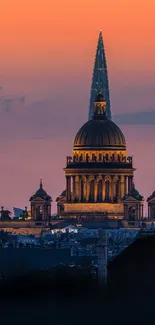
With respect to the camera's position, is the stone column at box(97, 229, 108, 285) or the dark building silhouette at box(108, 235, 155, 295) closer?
the dark building silhouette at box(108, 235, 155, 295)

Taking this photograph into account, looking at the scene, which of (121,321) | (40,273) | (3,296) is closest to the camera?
(121,321)

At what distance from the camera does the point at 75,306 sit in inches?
2176

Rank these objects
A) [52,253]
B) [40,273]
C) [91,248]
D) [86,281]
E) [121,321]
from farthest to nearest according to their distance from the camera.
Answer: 1. [91,248]
2. [52,253]
3. [40,273]
4. [86,281]
5. [121,321]

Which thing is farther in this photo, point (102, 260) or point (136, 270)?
point (102, 260)

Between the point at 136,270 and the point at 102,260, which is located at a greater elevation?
the point at 102,260

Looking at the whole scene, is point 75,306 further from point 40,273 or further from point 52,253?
point 52,253

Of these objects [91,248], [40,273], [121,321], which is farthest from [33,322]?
[91,248]

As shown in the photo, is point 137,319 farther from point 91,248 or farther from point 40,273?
point 91,248

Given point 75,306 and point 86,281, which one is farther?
point 86,281

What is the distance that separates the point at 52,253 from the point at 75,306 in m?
78.5

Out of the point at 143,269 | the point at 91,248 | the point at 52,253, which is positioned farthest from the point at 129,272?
the point at 91,248

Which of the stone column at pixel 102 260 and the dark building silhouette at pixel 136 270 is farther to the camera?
the stone column at pixel 102 260

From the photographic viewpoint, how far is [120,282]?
59438 mm

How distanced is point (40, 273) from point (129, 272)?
8868 mm
